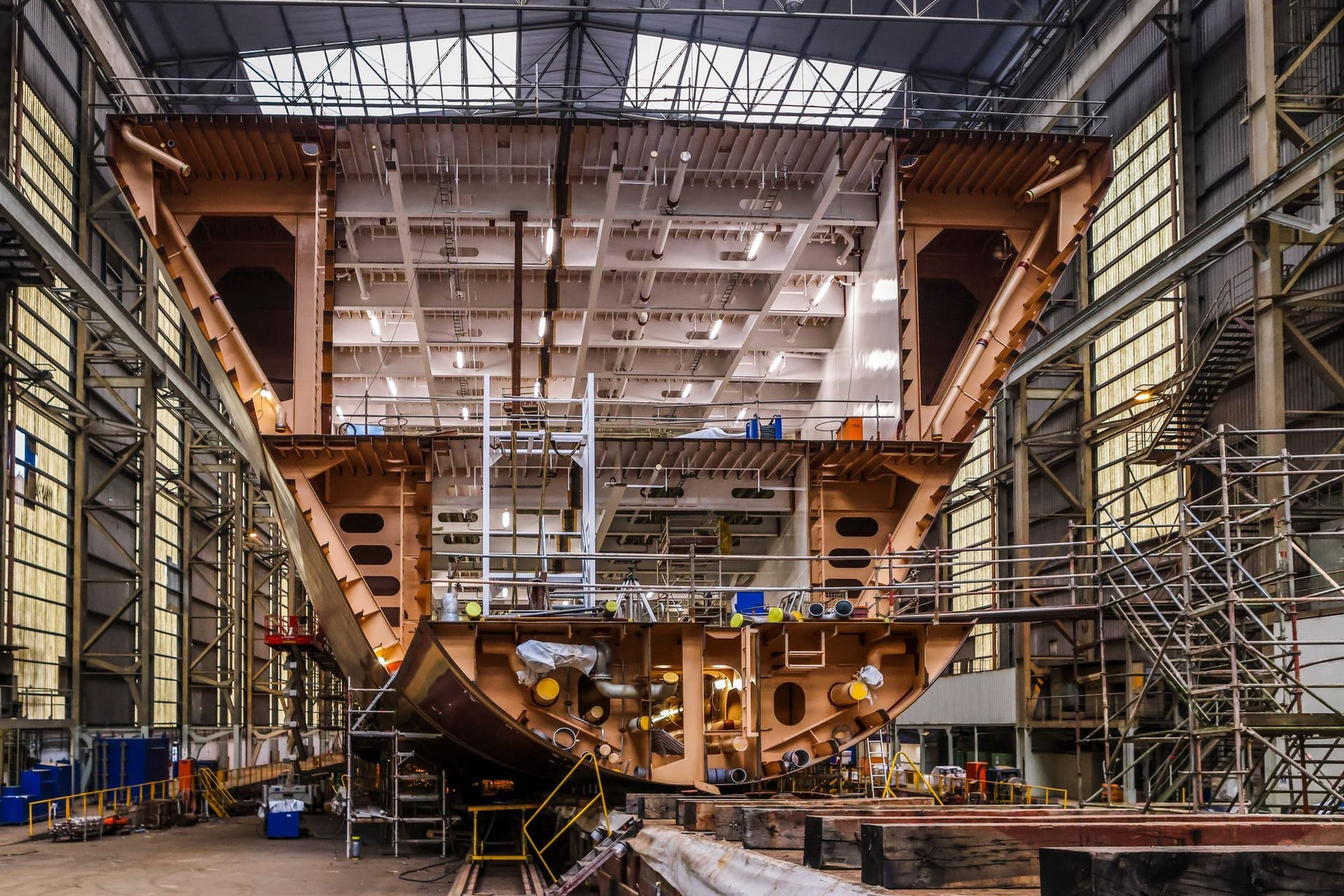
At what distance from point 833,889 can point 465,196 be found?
51.6ft

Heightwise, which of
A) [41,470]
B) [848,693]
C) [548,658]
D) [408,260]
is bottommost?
[848,693]

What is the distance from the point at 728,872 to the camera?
589cm

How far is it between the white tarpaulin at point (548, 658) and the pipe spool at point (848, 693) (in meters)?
3.09

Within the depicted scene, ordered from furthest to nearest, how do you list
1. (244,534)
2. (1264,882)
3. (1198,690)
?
(244,534) → (1198,690) → (1264,882)

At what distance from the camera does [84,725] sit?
33781 mm

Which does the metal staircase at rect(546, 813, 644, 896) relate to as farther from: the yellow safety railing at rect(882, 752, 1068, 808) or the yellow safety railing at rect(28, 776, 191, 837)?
the yellow safety railing at rect(28, 776, 191, 837)

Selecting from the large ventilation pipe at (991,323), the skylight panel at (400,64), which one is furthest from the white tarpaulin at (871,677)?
the skylight panel at (400,64)

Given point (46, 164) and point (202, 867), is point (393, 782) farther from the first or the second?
point (46, 164)

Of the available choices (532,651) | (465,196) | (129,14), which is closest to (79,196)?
(129,14)

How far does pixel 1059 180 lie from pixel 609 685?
9.76m

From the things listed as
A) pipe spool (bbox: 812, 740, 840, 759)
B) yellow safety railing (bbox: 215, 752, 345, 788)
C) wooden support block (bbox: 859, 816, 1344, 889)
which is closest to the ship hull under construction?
pipe spool (bbox: 812, 740, 840, 759)

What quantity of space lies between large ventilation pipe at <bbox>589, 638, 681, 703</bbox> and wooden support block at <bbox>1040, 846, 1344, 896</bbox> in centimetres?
1210

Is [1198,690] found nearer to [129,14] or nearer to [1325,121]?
[1325,121]

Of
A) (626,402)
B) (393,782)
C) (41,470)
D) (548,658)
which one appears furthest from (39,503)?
(548,658)
